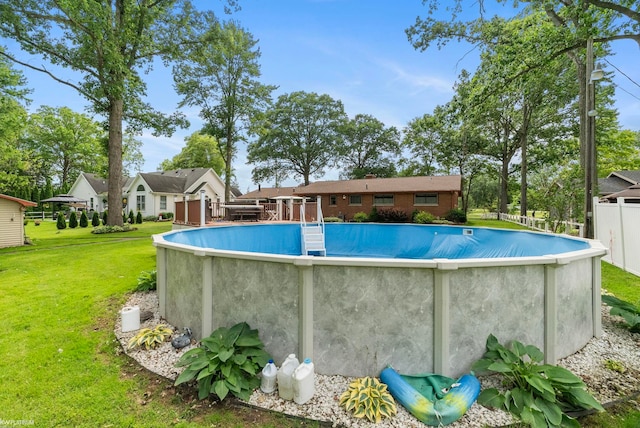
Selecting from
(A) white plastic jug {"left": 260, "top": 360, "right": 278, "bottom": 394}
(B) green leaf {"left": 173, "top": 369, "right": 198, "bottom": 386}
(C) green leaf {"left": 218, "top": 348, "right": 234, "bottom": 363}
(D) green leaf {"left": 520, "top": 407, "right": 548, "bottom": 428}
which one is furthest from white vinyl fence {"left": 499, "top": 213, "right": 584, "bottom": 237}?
(B) green leaf {"left": 173, "top": 369, "right": 198, "bottom": 386}

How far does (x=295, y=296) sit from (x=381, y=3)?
1223 centimetres

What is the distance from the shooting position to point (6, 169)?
2586 cm

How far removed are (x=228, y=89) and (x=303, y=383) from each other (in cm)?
2375

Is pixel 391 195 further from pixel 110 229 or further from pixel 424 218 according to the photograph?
pixel 110 229

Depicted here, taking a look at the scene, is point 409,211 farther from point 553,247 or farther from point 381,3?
point 553,247

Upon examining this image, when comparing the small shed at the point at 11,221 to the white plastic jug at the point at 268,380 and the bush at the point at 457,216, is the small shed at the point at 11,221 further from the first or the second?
the bush at the point at 457,216

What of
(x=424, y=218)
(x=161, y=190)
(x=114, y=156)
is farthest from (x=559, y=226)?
(x=161, y=190)

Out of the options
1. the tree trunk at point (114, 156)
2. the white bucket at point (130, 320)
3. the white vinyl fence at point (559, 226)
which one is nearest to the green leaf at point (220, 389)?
the white bucket at point (130, 320)

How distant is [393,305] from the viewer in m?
2.96

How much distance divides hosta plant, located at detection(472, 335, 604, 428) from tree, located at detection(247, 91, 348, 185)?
34121 millimetres

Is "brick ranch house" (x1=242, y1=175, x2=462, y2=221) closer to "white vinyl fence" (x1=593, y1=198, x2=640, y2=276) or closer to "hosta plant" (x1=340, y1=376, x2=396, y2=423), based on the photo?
"white vinyl fence" (x1=593, y1=198, x2=640, y2=276)

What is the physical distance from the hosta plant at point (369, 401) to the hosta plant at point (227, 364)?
0.94 meters

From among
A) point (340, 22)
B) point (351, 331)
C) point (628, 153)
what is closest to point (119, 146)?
point (340, 22)

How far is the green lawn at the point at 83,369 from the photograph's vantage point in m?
2.55
